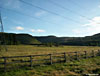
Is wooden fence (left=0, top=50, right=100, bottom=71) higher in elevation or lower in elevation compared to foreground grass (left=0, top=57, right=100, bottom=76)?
higher

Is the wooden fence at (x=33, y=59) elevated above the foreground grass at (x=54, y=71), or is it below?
above

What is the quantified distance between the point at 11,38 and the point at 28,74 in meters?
143

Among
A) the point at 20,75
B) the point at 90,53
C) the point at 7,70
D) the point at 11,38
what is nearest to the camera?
the point at 20,75

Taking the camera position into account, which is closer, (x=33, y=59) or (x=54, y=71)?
(x=54, y=71)

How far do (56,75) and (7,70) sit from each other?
5.30 m

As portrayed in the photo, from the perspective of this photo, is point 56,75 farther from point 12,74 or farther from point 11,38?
point 11,38

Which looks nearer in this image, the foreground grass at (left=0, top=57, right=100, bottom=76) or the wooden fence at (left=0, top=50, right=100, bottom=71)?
the foreground grass at (left=0, top=57, right=100, bottom=76)

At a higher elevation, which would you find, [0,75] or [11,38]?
[11,38]

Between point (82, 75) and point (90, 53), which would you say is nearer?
point (82, 75)

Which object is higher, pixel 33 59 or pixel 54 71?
pixel 33 59

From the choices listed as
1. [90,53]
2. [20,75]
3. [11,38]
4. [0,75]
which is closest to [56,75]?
[20,75]

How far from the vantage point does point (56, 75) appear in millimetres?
9312

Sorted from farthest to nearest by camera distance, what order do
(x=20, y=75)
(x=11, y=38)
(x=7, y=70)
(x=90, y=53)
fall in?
(x=11, y=38), (x=90, y=53), (x=7, y=70), (x=20, y=75)

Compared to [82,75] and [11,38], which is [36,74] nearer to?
[82,75]
